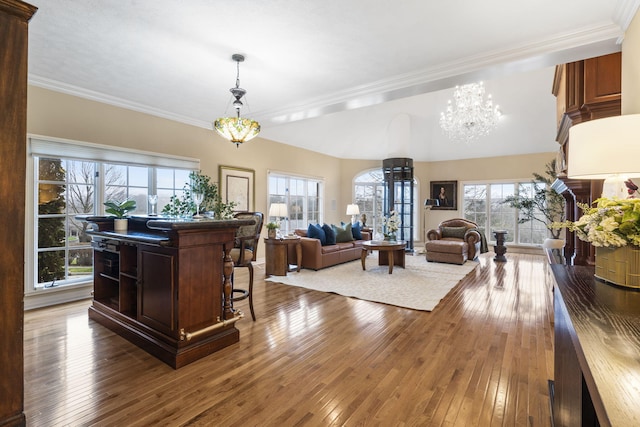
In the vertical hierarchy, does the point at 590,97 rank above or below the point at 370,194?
above

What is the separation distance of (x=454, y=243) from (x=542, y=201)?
3.06 meters

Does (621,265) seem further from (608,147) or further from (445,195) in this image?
(445,195)

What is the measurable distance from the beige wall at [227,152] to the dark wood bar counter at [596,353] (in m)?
5.35

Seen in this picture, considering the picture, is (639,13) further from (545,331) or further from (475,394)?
(475,394)

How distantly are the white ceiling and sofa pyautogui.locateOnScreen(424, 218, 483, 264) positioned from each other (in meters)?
3.84

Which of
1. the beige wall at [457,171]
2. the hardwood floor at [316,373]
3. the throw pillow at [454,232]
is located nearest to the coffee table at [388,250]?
the hardwood floor at [316,373]

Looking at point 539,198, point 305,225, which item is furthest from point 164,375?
Result: point 539,198

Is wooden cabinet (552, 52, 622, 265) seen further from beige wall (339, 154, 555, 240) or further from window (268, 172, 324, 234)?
beige wall (339, 154, 555, 240)

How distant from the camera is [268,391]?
2100 mm

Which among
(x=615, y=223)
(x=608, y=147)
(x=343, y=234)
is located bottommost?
(x=343, y=234)

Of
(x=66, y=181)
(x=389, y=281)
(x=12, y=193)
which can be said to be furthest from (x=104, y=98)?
(x=389, y=281)

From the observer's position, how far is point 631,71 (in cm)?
228

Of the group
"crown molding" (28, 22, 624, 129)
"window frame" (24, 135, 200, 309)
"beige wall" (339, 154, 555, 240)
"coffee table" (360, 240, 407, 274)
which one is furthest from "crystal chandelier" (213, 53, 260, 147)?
"beige wall" (339, 154, 555, 240)

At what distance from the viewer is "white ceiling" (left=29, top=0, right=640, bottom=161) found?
8.24 feet
